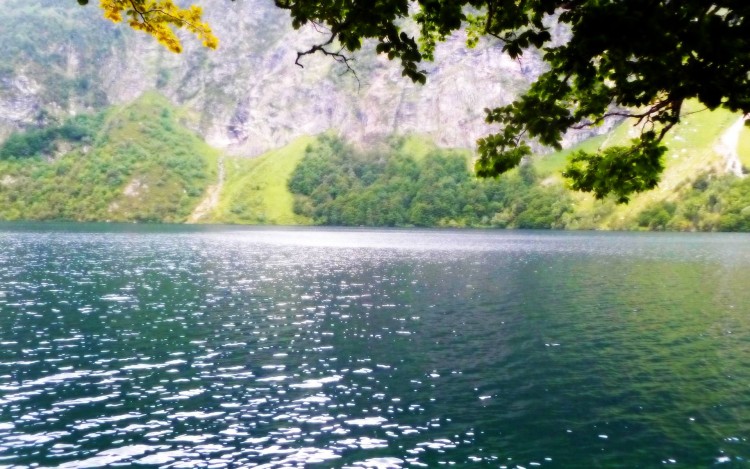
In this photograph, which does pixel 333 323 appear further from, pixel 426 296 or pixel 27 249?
pixel 27 249

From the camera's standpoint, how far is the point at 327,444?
23375mm

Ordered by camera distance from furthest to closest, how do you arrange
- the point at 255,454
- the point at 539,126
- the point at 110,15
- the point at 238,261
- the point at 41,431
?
1. the point at 238,261
2. the point at 41,431
3. the point at 255,454
4. the point at 539,126
5. the point at 110,15

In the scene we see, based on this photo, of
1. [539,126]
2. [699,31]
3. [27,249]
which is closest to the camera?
[699,31]

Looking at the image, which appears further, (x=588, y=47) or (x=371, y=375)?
(x=371, y=375)

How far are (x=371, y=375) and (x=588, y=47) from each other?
88.7 feet

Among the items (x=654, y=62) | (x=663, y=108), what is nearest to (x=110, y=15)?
(x=654, y=62)

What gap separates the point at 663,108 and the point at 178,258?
351 feet

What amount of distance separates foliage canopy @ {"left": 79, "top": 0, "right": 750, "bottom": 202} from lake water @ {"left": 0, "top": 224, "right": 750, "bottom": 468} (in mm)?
12875

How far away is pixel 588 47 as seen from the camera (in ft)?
31.1

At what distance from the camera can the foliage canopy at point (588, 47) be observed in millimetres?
9086

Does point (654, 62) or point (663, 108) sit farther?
point (663, 108)

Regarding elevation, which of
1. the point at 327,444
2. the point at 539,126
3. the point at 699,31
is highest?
the point at 699,31

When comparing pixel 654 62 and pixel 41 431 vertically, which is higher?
pixel 654 62

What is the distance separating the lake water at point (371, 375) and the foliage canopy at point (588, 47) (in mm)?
12875
